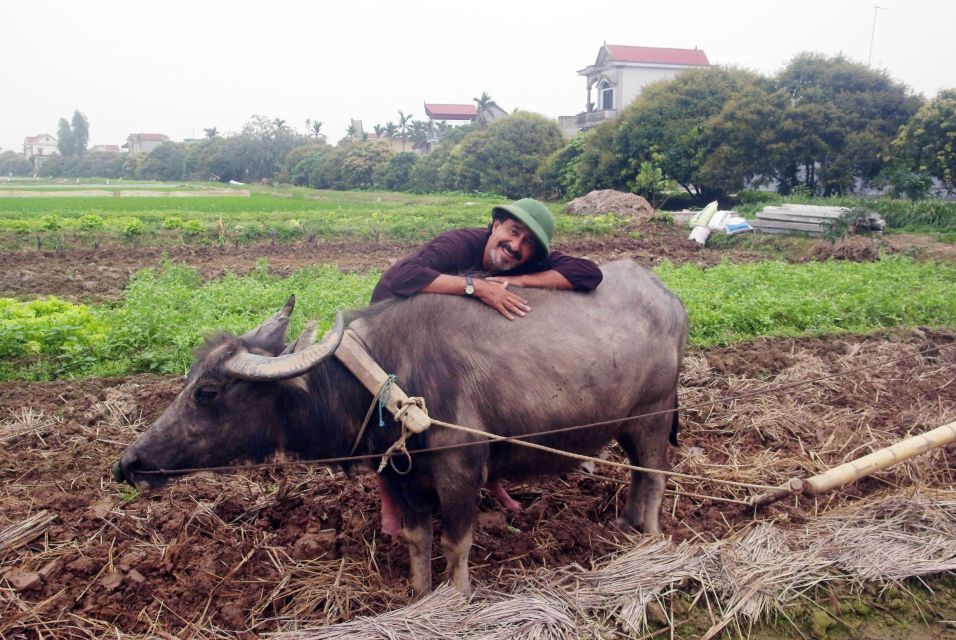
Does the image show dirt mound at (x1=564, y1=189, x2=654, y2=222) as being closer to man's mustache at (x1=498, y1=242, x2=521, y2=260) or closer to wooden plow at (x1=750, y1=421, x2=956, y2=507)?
wooden plow at (x1=750, y1=421, x2=956, y2=507)

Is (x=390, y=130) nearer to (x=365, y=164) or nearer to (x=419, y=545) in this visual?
(x=365, y=164)

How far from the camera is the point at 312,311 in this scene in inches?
325

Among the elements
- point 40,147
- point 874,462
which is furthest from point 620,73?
point 40,147

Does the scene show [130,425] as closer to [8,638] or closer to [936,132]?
[8,638]

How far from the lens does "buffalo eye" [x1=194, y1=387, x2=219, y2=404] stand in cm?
316

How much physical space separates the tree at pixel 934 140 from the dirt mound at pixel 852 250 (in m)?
7.07

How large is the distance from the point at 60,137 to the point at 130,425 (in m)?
131

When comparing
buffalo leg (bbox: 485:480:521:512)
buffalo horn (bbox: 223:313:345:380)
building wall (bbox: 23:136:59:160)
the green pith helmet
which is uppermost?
building wall (bbox: 23:136:59:160)

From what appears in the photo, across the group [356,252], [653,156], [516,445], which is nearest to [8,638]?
[516,445]

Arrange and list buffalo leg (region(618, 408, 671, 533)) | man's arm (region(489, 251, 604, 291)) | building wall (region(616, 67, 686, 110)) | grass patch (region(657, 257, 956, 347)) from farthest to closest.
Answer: building wall (region(616, 67, 686, 110)) → grass patch (region(657, 257, 956, 347)) → buffalo leg (region(618, 408, 671, 533)) → man's arm (region(489, 251, 604, 291))

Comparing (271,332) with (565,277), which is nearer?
(271,332)

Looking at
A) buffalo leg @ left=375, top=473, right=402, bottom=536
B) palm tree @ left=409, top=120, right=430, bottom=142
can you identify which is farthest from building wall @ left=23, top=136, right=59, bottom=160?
buffalo leg @ left=375, top=473, right=402, bottom=536

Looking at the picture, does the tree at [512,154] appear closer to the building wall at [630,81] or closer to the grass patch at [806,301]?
the building wall at [630,81]

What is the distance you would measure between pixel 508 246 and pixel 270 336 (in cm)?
128
